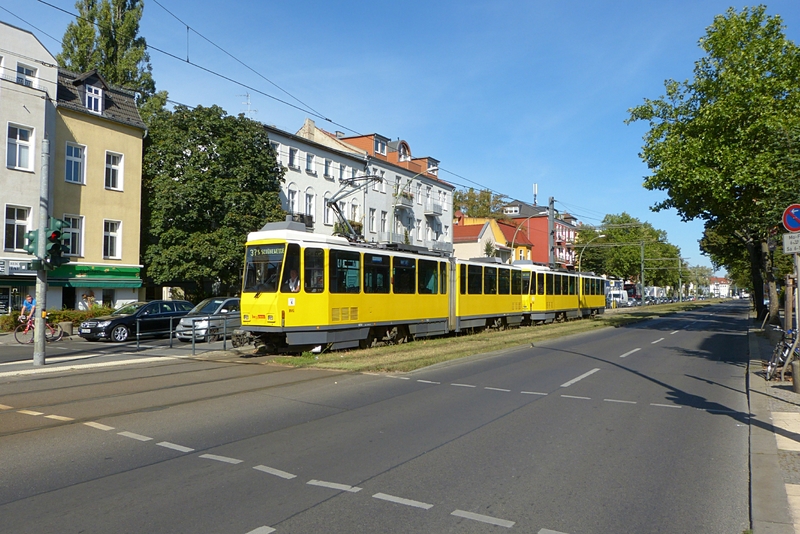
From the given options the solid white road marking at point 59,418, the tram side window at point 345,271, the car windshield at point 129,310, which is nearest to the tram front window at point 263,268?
the tram side window at point 345,271

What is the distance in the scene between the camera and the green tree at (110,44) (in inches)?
1606

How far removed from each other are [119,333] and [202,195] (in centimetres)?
1195

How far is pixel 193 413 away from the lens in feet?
29.2

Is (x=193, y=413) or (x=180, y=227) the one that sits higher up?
(x=180, y=227)

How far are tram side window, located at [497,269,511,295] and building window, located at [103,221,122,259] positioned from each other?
61.1 feet

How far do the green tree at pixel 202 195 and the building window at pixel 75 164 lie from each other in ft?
12.3

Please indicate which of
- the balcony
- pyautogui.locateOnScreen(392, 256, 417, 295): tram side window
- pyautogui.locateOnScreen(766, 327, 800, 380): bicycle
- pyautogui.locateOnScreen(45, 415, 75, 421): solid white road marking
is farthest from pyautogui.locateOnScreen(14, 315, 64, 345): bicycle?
the balcony

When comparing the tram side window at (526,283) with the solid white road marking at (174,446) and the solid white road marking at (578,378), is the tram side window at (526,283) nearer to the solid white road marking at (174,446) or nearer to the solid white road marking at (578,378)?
the solid white road marking at (578,378)

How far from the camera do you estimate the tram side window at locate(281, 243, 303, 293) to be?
15.4 meters

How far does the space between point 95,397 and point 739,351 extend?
18156mm

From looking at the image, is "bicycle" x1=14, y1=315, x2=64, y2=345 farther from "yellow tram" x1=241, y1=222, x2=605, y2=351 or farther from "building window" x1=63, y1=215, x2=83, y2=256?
"yellow tram" x1=241, y1=222, x2=605, y2=351

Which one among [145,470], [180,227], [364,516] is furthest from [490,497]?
[180,227]

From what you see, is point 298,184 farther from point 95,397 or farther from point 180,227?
point 95,397

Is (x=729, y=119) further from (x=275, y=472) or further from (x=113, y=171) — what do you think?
(x=113, y=171)
